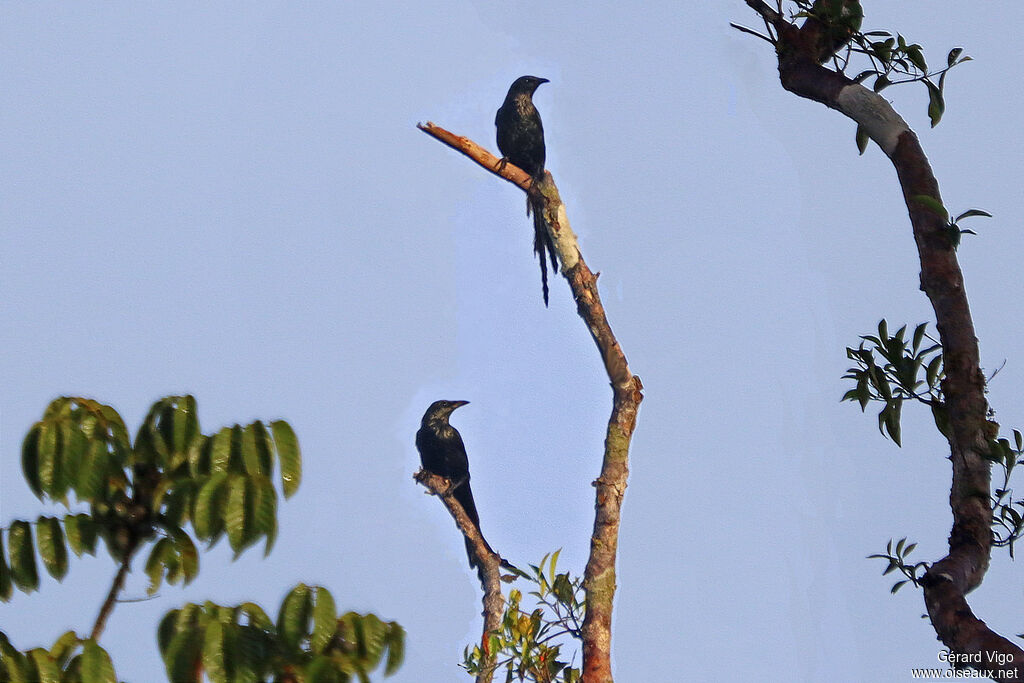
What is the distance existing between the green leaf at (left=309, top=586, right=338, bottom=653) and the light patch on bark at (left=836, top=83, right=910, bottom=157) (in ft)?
6.58

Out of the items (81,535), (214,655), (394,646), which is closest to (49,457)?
(81,535)

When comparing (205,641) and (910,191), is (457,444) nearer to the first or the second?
(910,191)

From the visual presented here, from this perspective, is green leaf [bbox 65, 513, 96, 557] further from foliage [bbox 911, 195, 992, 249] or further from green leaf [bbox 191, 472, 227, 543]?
foliage [bbox 911, 195, 992, 249]

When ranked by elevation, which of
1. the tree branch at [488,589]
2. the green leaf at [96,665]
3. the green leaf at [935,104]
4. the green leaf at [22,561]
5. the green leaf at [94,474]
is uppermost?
the green leaf at [935,104]

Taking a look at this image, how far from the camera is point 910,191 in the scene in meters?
2.80

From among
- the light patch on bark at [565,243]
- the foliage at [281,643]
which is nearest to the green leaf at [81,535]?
the foliage at [281,643]

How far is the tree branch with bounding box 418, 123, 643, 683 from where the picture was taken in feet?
13.1

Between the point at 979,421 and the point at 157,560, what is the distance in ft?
6.75

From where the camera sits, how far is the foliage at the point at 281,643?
1799 mm

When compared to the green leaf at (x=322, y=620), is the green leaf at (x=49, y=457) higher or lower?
higher

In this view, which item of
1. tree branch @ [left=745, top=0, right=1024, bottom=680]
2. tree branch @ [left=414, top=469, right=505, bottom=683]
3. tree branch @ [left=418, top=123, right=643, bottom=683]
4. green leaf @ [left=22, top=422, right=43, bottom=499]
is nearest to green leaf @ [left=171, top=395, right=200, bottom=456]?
green leaf @ [left=22, top=422, right=43, bottom=499]

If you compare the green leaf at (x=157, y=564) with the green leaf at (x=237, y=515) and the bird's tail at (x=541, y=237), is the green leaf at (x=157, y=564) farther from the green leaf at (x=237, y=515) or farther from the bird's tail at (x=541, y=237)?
the bird's tail at (x=541, y=237)

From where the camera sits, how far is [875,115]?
2900 mm

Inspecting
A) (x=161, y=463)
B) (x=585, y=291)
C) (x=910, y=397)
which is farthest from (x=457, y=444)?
(x=161, y=463)
